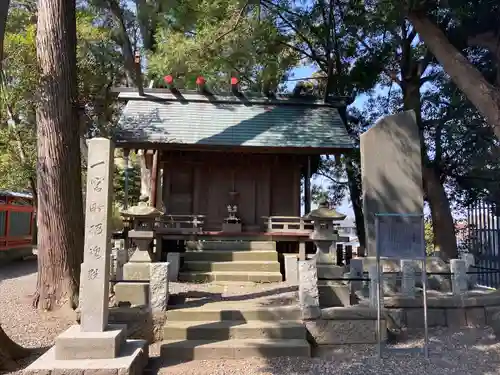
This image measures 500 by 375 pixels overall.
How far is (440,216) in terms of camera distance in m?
12.6

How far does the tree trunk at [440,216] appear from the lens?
12508 mm

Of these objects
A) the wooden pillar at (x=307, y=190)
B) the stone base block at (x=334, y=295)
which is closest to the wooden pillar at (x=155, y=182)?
the wooden pillar at (x=307, y=190)

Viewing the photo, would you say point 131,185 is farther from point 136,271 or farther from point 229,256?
point 136,271

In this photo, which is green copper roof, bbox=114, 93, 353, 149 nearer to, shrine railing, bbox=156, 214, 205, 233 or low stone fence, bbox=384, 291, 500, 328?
shrine railing, bbox=156, 214, 205, 233

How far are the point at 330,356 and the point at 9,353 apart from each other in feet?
15.1

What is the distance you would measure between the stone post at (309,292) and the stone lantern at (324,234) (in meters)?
1.30

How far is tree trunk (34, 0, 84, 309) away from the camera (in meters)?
7.55

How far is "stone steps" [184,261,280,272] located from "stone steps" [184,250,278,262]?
29 centimetres

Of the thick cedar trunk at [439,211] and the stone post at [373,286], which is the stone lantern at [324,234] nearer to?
the stone post at [373,286]

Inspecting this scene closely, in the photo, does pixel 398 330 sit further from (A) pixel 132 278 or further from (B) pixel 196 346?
(A) pixel 132 278

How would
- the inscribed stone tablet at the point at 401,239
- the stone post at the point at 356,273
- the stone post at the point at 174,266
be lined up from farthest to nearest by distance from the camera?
the stone post at the point at 174,266, the stone post at the point at 356,273, the inscribed stone tablet at the point at 401,239

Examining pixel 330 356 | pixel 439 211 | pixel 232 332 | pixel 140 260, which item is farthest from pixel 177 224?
pixel 439 211

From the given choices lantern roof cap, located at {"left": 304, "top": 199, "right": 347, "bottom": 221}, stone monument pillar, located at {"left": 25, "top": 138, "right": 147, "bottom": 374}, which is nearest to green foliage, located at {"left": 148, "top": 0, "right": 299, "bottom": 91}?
lantern roof cap, located at {"left": 304, "top": 199, "right": 347, "bottom": 221}

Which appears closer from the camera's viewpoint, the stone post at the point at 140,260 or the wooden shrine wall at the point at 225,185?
the stone post at the point at 140,260
